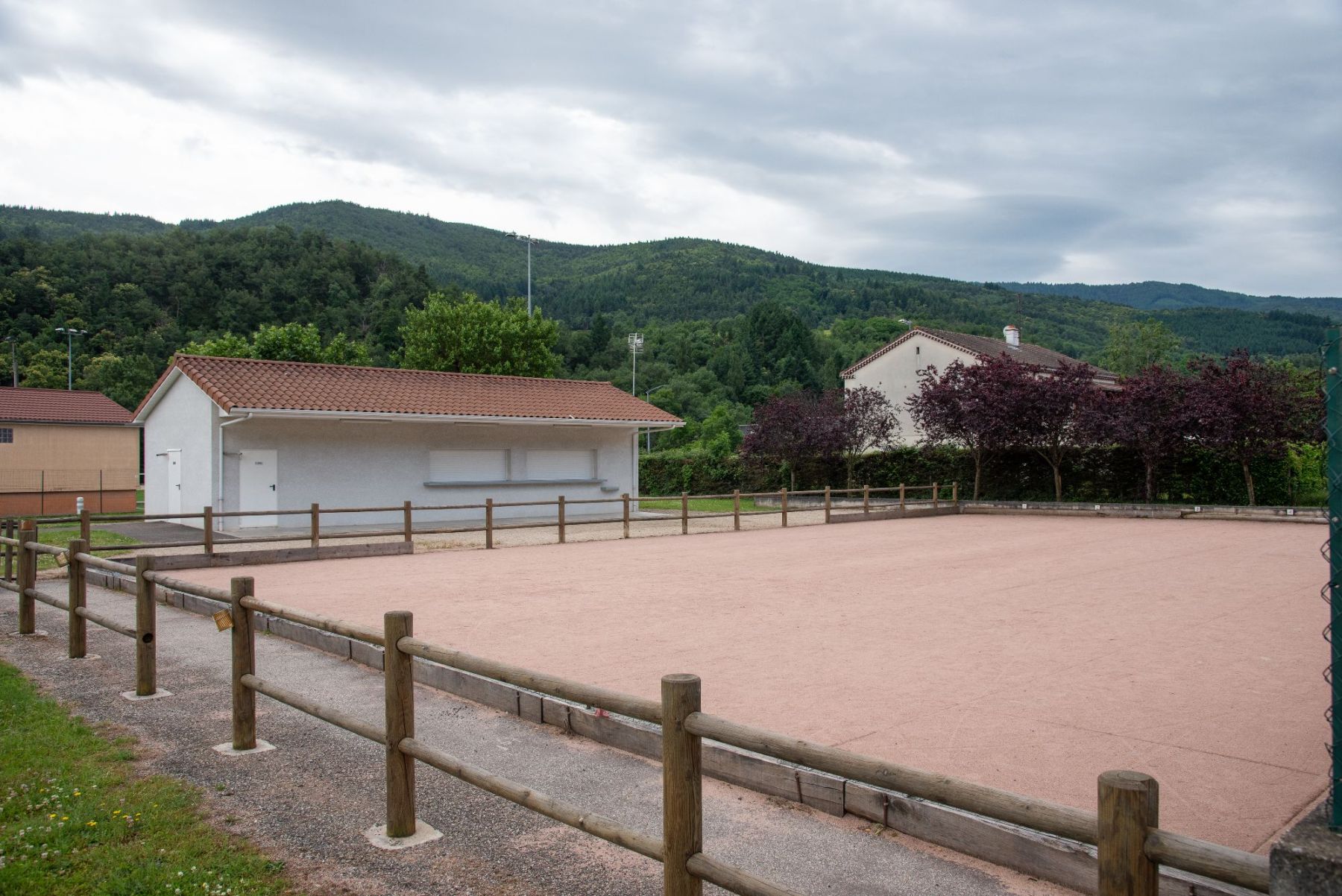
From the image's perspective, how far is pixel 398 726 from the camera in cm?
414

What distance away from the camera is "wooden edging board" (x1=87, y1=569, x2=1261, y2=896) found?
352 cm

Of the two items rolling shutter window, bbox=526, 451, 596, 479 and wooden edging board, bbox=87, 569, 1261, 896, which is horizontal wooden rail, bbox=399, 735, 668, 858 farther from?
rolling shutter window, bbox=526, 451, 596, 479

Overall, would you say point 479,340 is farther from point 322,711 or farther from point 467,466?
point 322,711

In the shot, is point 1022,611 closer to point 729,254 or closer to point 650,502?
point 650,502

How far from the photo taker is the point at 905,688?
6.36 metres

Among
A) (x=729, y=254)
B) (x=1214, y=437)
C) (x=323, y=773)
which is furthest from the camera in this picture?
(x=729, y=254)

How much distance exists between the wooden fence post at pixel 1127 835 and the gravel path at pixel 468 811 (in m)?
1.55

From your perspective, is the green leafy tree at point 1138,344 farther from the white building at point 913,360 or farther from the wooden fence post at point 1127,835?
the wooden fence post at point 1127,835

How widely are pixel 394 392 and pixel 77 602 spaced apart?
55.1 ft

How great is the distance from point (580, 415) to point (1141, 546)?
47.4 feet

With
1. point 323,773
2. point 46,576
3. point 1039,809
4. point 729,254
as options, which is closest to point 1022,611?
point 323,773

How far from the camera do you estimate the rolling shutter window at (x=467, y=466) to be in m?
24.0

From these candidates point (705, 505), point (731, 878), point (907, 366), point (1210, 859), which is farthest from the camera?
point (907, 366)

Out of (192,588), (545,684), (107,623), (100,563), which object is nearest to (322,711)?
(545,684)
